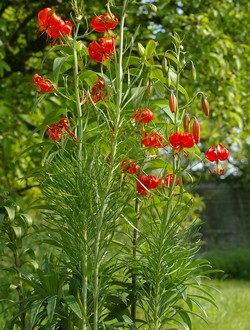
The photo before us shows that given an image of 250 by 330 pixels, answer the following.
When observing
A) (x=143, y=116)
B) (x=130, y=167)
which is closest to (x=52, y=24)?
(x=143, y=116)

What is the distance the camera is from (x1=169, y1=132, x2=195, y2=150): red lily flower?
2.28 metres

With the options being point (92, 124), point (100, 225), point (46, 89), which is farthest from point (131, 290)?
point (46, 89)

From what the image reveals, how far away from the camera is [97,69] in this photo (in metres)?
5.95

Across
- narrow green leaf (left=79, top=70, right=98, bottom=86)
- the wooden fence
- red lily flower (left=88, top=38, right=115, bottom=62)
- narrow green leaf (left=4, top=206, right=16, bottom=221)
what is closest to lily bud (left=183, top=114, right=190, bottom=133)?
red lily flower (left=88, top=38, right=115, bottom=62)

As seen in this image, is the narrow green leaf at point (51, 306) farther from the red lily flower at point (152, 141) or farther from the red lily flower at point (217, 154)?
the red lily flower at point (217, 154)

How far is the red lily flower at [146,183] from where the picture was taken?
2.46 m

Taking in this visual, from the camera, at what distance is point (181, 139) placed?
2.29 meters

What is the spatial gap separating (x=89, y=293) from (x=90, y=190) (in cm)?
46

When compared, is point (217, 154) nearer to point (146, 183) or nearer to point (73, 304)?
point (146, 183)

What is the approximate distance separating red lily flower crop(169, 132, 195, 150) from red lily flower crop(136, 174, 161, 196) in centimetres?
20

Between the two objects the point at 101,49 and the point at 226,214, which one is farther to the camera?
the point at 226,214

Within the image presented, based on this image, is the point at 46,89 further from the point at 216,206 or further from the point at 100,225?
the point at 216,206

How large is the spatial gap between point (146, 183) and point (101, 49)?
1.69 ft

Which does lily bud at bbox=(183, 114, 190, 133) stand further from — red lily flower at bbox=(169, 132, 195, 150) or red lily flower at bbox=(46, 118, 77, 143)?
red lily flower at bbox=(46, 118, 77, 143)
